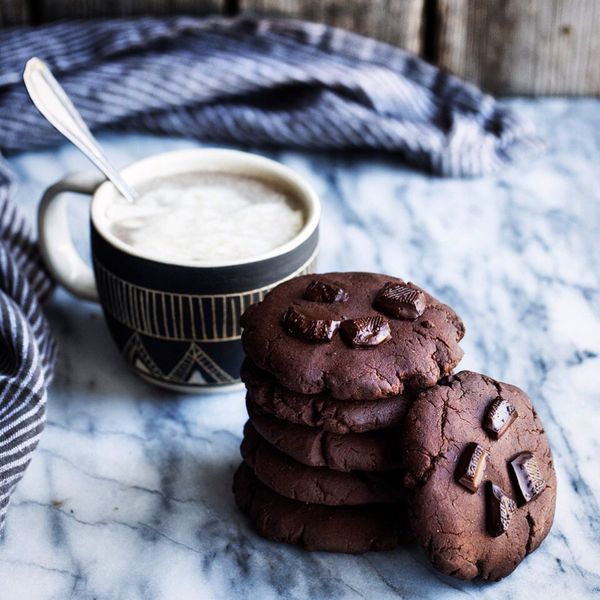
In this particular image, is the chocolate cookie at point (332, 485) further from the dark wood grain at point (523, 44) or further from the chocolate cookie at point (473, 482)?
the dark wood grain at point (523, 44)

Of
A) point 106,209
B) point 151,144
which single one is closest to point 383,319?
point 106,209

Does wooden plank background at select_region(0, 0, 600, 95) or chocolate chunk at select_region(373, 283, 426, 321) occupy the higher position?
wooden plank background at select_region(0, 0, 600, 95)

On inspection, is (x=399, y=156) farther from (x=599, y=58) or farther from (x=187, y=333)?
(x=187, y=333)

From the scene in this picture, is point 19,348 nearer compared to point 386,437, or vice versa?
point 386,437

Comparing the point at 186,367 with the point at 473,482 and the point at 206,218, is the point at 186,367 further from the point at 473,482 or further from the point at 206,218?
the point at 473,482

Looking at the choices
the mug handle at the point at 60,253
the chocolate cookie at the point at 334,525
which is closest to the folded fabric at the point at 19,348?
the mug handle at the point at 60,253

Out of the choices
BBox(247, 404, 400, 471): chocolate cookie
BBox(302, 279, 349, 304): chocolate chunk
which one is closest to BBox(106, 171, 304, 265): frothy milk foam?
BBox(302, 279, 349, 304): chocolate chunk

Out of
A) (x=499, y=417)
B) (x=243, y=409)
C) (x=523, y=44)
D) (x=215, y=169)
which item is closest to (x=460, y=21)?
(x=523, y=44)

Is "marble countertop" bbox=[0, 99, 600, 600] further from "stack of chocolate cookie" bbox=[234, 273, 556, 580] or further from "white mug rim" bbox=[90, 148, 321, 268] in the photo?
"white mug rim" bbox=[90, 148, 321, 268]
